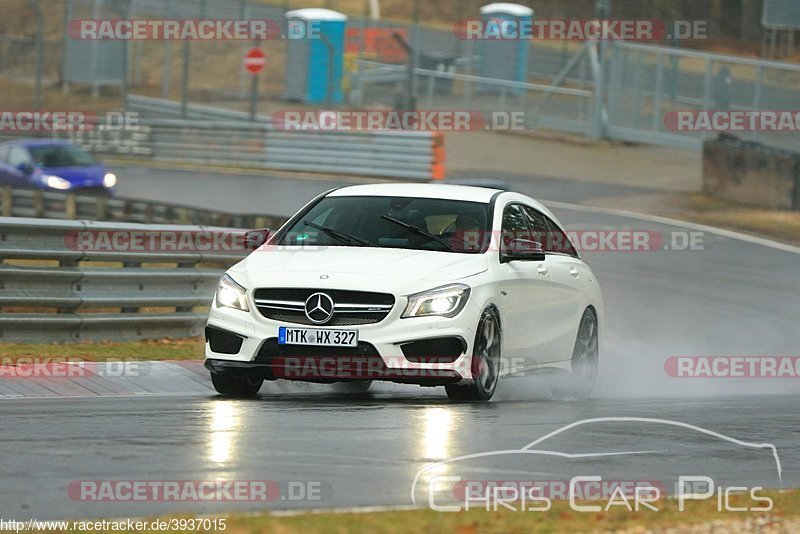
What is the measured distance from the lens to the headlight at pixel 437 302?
10.0 meters

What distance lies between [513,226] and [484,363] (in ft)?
4.98

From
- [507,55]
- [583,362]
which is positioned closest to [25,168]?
[507,55]

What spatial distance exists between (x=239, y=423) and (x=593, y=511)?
2.86 metres

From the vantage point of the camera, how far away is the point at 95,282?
532 inches

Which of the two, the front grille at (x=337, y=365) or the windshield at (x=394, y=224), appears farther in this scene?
the windshield at (x=394, y=224)

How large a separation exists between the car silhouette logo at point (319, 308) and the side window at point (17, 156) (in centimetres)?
2606

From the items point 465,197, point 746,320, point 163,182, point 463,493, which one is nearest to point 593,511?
point 463,493

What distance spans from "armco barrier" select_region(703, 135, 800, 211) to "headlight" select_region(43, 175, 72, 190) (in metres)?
13.3

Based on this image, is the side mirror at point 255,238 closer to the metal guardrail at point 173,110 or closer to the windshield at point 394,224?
the windshield at point 394,224
